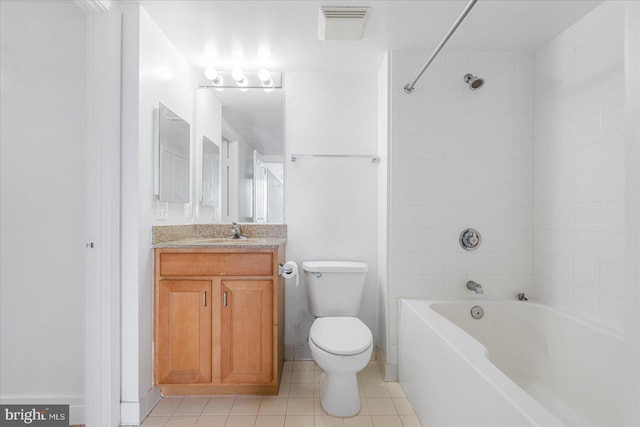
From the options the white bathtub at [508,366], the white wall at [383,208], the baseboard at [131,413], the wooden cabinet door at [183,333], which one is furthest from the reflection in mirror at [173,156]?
the white bathtub at [508,366]

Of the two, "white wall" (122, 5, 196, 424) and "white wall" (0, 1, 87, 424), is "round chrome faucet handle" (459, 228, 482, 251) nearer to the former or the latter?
"white wall" (122, 5, 196, 424)

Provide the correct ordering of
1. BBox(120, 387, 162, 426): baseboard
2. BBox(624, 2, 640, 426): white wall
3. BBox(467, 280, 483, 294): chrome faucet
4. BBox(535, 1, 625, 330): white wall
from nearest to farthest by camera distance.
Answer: BBox(624, 2, 640, 426): white wall < BBox(535, 1, 625, 330): white wall < BBox(120, 387, 162, 426): baseboard < BBox(467, 280, 483, 294): chrome faucet

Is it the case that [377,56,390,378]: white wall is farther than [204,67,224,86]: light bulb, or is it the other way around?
[204,67,224,86]: light bulb

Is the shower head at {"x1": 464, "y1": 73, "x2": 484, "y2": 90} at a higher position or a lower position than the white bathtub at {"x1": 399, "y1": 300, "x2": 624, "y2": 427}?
higher

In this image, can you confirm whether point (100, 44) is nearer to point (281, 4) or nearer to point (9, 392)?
point (281, 4)

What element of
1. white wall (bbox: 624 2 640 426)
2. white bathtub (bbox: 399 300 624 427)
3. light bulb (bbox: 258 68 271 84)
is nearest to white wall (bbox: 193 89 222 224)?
light bulb (bbox: 258 68 271 84)

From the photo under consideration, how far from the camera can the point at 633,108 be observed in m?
0.49

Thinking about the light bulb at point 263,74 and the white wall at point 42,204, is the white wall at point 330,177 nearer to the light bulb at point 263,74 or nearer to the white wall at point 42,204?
the light bulb at point 263,74

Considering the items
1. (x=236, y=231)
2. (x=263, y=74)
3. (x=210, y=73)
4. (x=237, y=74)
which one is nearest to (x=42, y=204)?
(x=236, y=231)

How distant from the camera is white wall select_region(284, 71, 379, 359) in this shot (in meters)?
2.62

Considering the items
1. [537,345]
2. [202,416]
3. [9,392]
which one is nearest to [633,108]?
[537,345]

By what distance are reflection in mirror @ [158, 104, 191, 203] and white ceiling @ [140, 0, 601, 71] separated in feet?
1.68

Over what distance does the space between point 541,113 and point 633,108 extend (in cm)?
203

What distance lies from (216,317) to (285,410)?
0.64 meters
